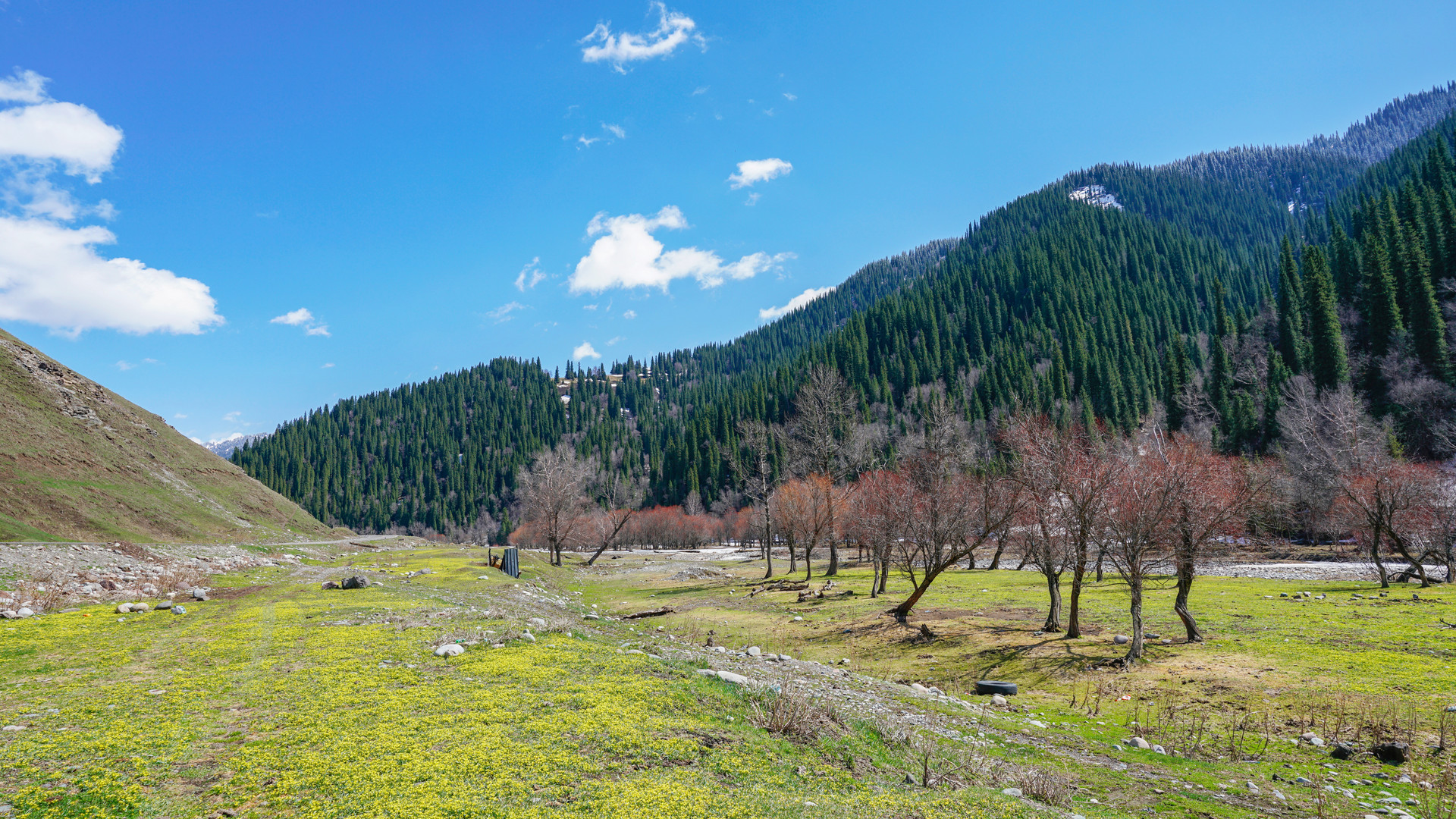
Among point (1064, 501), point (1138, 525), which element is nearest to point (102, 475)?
point (1064, 501)

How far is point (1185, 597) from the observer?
62.6 feet

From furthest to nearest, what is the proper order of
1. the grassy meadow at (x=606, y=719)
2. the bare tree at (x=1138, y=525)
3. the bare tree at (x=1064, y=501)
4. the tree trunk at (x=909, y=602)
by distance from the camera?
the tree trunk at (x=909, y=602) → the bare tree at (x=1064, y=501) → the bare tree at (x=1138, y=525) → the grassy meadow at (x=606, y=719)

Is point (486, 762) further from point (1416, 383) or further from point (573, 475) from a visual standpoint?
point (1416, 383)

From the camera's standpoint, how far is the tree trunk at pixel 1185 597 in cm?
1898

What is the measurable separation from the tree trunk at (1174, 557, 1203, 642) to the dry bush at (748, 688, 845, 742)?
15.4 meters

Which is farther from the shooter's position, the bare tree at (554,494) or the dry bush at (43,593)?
the bare tree at (554,494)

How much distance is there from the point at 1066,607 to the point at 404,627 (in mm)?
27051

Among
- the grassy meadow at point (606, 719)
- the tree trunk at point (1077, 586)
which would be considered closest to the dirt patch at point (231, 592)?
the grassy meadow at point (606, 719)

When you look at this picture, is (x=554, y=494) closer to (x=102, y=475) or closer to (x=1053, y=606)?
(x=102, y=475)

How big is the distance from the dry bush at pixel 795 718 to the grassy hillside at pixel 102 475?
1845 inches

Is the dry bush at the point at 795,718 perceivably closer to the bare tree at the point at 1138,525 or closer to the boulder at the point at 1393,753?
the boulder at the point at 1393,753

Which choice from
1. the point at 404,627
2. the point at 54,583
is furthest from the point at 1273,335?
the point at 54,583

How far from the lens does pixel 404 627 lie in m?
16.2

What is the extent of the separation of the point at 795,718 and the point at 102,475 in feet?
228
